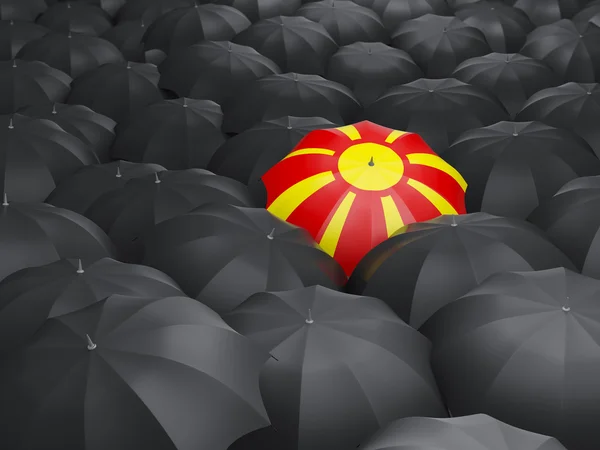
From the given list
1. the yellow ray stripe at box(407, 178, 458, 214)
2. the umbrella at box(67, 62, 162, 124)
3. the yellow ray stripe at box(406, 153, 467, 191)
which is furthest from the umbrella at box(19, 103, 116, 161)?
the yellow ray stripe at box(407, 178, 458, 214)

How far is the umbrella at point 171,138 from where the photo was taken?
9523mm

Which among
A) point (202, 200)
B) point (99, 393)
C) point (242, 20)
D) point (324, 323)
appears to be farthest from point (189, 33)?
point (99, 393)

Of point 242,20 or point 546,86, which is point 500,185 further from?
point 242,20

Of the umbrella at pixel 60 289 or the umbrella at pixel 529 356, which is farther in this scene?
the umbrella at pixel 60 289

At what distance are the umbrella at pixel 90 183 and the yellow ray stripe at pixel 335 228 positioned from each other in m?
1.80

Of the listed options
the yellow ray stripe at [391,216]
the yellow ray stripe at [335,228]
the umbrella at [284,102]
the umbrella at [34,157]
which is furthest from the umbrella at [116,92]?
the yellow ray stripe at [391,216]

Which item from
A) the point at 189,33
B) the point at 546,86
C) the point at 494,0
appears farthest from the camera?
the point at 494,0

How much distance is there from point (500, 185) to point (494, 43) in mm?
4512

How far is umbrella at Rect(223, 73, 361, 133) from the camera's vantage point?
982 centimetres

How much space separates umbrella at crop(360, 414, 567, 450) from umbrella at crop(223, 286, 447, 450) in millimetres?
675

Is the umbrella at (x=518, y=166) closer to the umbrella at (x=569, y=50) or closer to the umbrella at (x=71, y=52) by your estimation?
the umbrella at (x=569, y=50)

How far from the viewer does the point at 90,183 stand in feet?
27.5

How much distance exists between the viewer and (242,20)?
1266 centimetres

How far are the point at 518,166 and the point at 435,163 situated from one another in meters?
0.83
